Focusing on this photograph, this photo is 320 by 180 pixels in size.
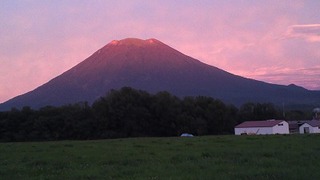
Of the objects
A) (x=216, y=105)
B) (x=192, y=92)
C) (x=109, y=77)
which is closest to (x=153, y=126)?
(x=216, y=105)

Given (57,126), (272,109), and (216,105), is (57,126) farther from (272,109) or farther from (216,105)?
(272,109)

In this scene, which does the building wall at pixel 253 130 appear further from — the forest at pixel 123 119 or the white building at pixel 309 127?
the white building at pixel 309 127

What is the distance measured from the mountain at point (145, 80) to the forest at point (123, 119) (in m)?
77.9

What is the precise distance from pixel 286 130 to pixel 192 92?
81706mm

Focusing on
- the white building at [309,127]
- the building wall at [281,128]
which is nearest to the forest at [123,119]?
the building wall at [281,128]

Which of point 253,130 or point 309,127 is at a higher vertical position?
point 309,127

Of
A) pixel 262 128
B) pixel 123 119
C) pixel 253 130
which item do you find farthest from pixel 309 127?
pixel 123 119

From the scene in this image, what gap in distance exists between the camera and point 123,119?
7912cm

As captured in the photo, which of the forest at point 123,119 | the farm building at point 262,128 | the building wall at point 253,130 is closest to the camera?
the forest at point 123,119

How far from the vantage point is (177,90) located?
168 m

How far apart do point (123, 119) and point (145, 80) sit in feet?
329

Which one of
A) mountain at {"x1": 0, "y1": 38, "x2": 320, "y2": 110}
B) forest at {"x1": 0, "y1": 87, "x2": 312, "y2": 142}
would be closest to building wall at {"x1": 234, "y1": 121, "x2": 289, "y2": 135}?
forest at {"x1": 0, "y1": 87, "x2": 312, "y2": 142}

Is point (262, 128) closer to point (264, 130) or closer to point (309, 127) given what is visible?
point (264, 130)

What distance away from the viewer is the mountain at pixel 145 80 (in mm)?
169500
